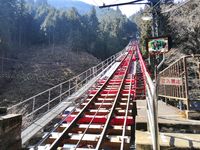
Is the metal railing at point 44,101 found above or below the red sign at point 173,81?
below

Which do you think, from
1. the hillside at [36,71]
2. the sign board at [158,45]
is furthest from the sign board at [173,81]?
the hillside at [36,71]

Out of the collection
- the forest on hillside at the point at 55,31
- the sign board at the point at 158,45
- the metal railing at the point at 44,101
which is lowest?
the metal railing at the point at 44,101

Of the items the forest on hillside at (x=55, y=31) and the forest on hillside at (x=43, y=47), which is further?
the forest on hillside at (x=55, y=31)

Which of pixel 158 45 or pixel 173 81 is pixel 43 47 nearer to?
pixel 158 45

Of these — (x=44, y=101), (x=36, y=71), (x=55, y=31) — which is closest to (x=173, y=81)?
(x=44, y=101)

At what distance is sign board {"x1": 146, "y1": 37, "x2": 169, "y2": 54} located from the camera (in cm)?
714

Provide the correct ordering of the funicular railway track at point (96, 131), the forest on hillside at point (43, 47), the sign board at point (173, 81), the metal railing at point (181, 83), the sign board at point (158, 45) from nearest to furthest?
the metal railing at point (181, 83), the funicular railway track at point (96, 131), the sign board at point (173, 81), the sign board at point (158, 45), the forest on hillside at point (43, 47)

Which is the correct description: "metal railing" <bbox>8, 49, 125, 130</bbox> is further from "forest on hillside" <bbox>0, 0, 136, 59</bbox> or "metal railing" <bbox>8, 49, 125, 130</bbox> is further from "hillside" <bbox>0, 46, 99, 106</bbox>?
"forest on hillside" <bbox>0, 0, 136, 59</bbox>

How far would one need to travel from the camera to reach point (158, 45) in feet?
23.9

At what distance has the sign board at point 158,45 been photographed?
7.14 m

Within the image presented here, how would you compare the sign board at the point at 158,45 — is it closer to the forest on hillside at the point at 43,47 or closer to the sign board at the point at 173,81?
the sign board at the point at 173,81

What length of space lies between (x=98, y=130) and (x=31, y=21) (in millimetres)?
64693

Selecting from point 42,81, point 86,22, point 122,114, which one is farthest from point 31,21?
point 122,114

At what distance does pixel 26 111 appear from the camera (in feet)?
88.0
